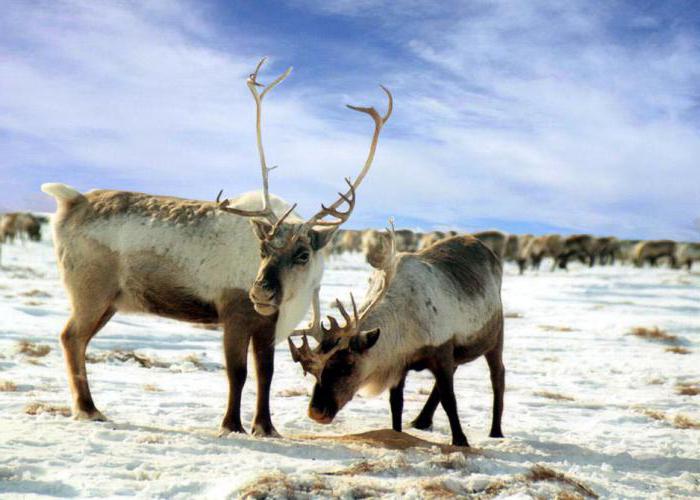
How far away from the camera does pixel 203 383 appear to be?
8398 millimetres

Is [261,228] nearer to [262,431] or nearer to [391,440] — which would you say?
[262,431]

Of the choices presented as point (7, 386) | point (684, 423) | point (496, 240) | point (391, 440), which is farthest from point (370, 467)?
point (496, 240)

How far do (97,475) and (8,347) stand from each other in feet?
19.4

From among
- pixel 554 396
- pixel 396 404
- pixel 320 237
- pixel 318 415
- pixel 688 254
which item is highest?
pixel 688 254

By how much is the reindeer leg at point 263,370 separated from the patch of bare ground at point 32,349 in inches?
179

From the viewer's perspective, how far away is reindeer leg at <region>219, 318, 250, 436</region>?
5527 mm

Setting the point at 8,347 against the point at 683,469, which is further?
the point at 8,347

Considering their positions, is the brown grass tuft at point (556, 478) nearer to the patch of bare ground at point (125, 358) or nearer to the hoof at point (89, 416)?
the hoof at point (89, 416)

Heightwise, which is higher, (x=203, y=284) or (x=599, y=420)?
(x=203, y=284)

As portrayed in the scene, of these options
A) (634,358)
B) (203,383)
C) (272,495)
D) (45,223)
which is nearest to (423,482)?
(272,495)

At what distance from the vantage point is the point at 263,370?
18.6 feet

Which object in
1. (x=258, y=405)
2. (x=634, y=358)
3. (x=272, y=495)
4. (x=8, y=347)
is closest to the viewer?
(x=272, y=495)

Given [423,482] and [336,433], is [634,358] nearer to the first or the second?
[336,433]

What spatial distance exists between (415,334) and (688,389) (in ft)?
17.8
